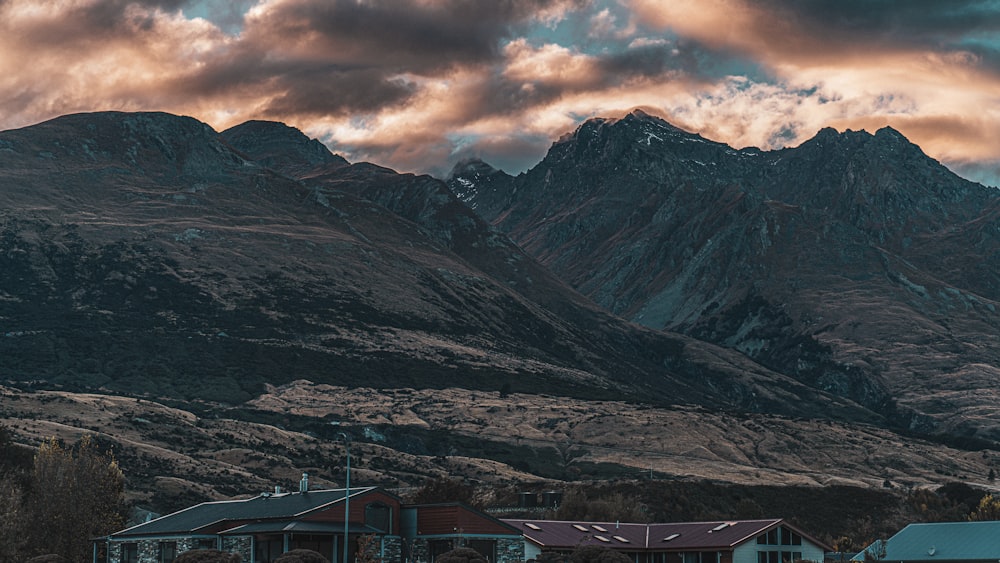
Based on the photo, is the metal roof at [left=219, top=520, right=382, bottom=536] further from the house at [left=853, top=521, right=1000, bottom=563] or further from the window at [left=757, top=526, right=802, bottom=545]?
the house at [left=853, top=521, right=1000, bottom=563]

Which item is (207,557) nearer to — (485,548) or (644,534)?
(485,548)

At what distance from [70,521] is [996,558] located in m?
69.8

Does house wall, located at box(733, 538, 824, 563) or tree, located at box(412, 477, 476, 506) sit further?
tree, located at box(412, 477, 476, 506)

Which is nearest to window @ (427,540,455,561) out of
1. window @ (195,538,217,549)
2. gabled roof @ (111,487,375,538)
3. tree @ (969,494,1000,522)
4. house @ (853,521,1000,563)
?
gabled roof @ (111,487,375,538)

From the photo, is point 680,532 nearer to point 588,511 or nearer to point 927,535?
point 927,535

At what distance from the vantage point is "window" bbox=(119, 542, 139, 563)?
8444 centimetres

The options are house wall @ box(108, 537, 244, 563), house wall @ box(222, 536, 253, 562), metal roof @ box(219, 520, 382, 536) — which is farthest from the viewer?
house wall @ box(108, 537, 244, 563)

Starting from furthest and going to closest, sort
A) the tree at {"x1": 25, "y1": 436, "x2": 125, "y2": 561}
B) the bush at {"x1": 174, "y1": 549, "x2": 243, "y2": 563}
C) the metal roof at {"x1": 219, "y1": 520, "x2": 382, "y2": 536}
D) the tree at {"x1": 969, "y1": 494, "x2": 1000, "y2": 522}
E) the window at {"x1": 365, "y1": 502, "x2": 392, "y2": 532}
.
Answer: the tree at {"x1": 969, "y1": 494, "x2": 1000, "y2": 522}, the tree at {"x1": 25, "y1": 436, "x2": 125, "y2": 561}, the window at {"x1": 365, "y1": 502, "x2": 392, "y2": 532}, the metal roof at {"x1": 219, "y1": 520, "x2": 382, "y2": 536}, the bush at {"x1": 174, "y1": 549, "x2": 243, "y2": 563}

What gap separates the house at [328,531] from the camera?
77688mm

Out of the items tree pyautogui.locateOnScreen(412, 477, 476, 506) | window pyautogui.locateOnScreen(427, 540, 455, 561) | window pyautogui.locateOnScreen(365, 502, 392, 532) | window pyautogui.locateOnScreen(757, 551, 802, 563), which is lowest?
window pyautogui.locateOnScreen(757, 551, 802, 563)

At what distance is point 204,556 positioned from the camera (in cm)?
6438

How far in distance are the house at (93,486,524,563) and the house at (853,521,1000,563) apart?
30994 millimetres

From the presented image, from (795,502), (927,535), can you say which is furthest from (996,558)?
(795,502)

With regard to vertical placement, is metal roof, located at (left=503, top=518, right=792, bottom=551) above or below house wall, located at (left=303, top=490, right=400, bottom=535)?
below
